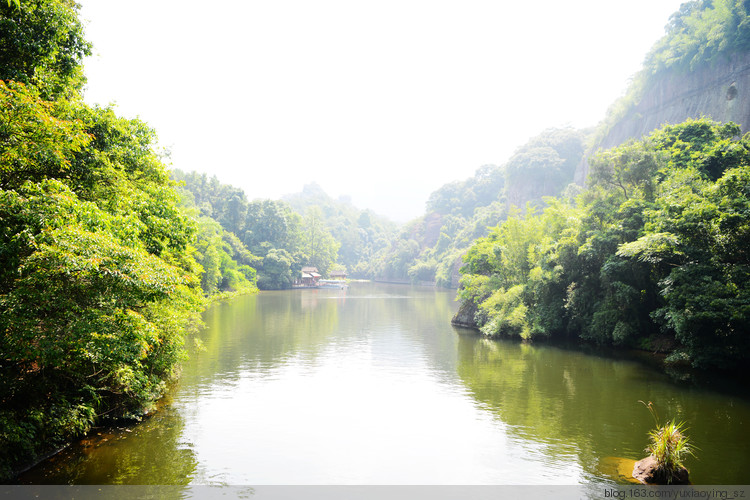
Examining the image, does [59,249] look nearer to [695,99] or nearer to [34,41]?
[34,41]

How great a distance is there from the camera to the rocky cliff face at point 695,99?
42812 mm

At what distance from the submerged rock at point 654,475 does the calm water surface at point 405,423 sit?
467 mm

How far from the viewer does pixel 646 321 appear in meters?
25.2

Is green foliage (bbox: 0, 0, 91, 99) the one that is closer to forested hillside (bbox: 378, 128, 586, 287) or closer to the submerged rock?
the submerged rock

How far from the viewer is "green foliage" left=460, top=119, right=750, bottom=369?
18.4 metres

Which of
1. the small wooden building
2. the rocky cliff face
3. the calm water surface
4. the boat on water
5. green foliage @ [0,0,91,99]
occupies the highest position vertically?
the rocky cliff face

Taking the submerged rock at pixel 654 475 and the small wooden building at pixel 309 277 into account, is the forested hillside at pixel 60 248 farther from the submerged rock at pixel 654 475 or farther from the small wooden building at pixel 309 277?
the small wooden building at pixel 309 277

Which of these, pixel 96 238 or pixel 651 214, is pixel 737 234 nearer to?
pixel 651 214

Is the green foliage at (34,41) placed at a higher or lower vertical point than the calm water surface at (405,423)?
higher

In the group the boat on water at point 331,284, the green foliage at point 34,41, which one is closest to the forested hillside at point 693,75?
the green foliage at point 34,41

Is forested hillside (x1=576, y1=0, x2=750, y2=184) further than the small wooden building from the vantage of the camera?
No

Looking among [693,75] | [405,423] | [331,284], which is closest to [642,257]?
[405,423]

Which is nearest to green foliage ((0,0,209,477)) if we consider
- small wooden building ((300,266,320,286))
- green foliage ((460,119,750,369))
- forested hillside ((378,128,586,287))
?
green foliage ((460,119,750,369))

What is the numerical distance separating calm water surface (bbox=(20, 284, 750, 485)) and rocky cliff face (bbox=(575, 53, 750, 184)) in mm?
35807
